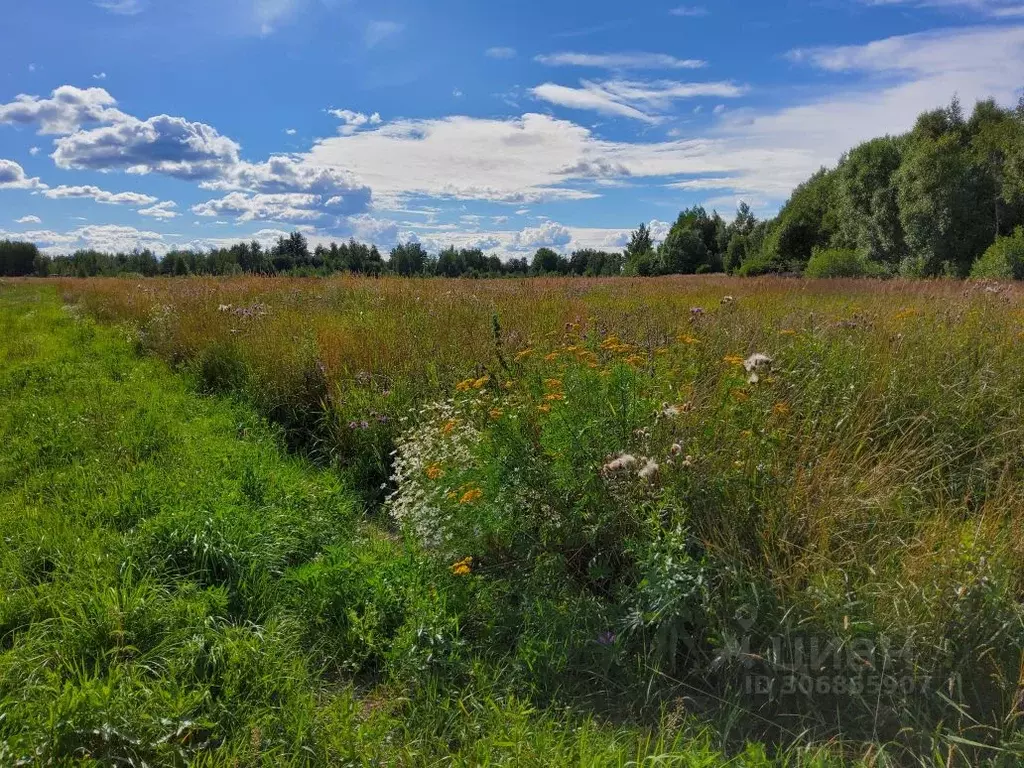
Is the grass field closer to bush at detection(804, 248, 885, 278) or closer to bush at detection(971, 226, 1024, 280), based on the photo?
bush at detection(971, 226, 1024, 280)

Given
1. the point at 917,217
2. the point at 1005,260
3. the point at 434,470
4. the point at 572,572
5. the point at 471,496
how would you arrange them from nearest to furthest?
the point at 572,572
the point at 471,496
the point at 434,470
the point at 1005,260
the point at 917,217

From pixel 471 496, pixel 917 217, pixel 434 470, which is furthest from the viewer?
pixel 917 217

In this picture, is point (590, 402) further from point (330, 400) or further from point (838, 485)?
point (330, 400)

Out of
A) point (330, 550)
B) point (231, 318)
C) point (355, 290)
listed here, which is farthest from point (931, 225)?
point (330, 550)

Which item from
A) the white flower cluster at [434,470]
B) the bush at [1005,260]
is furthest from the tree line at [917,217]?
the white flower cluster at [434,470]

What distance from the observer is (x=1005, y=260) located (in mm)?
20266

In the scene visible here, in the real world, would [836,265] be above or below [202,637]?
above

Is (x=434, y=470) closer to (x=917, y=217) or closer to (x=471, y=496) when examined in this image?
(x=471, y=496)

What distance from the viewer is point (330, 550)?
333cm

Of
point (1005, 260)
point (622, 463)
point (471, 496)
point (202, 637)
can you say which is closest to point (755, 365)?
point (622, 463)

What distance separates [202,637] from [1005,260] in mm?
25850

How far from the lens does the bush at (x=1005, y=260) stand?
1989 centimetres

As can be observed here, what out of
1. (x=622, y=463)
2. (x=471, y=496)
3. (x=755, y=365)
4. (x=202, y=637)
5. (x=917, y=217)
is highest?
(x=917, y=217)

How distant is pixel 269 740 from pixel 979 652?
8.13ft
